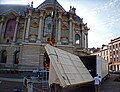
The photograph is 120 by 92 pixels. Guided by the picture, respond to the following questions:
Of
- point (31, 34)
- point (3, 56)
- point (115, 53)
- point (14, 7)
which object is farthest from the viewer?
point (115, 53)

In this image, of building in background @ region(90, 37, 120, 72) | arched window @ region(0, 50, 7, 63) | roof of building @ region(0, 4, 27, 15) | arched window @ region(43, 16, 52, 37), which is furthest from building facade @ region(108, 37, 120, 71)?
arched window @ region(0, 50, 7, 63)

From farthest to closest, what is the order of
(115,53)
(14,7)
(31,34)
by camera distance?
(115,53) → (14,7) → (31,34)

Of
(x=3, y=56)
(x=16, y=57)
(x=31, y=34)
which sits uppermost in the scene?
(x=31, y=34)

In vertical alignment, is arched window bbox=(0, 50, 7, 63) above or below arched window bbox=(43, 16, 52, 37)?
below

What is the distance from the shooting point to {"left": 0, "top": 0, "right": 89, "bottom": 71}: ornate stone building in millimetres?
35062

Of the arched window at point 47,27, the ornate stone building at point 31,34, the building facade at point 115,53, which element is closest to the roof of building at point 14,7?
the ornate stone building at point 31,34

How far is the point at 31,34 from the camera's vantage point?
123 feet

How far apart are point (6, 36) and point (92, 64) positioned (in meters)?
30.8

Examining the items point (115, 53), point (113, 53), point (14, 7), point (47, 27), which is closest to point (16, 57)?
point (47, 27)

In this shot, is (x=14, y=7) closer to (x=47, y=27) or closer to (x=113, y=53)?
(x=47, y=27)

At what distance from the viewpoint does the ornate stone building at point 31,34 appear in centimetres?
3506

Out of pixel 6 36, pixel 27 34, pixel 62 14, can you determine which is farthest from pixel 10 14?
pixel 62 14

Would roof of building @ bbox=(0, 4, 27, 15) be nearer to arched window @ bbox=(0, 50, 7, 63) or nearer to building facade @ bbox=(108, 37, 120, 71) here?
arched window @ bbox=(0, 50, 7, 63)

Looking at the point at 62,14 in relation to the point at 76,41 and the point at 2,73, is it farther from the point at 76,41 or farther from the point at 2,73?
the point at 2,73
